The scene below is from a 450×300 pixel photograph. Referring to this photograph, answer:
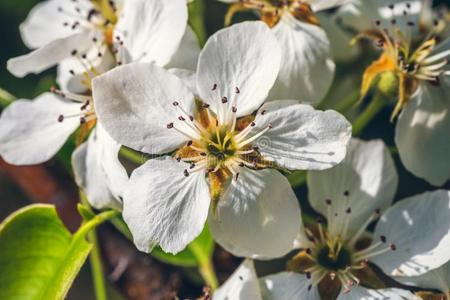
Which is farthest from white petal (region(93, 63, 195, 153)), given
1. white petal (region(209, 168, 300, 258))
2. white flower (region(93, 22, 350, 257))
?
white petal (region(209, 168, 300, 258))

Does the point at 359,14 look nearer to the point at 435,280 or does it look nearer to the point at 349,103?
the point at 349,103

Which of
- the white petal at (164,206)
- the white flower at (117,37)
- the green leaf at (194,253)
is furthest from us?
the green leaf at (194,253)

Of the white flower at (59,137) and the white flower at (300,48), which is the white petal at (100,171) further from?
the white flower at (300,48)

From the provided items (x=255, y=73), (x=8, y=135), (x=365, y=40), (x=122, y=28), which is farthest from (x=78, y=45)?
(x=365, y=40)

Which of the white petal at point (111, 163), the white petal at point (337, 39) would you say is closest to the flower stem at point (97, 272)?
the white petal at point (111, 163)

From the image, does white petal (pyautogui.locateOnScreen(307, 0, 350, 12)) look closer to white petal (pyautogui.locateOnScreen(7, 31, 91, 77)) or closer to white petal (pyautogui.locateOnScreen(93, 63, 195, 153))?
white petal (pyautogui.locateOnScreen(93, 63, 195, 153))

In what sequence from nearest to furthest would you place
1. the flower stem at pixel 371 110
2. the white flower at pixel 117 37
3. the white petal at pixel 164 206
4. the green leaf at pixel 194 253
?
the white petal at pixel 164 206 → the white flower at pixel 117 37 → the flower stem at pixel 371 110 → the green leaf at pixel 194 253
